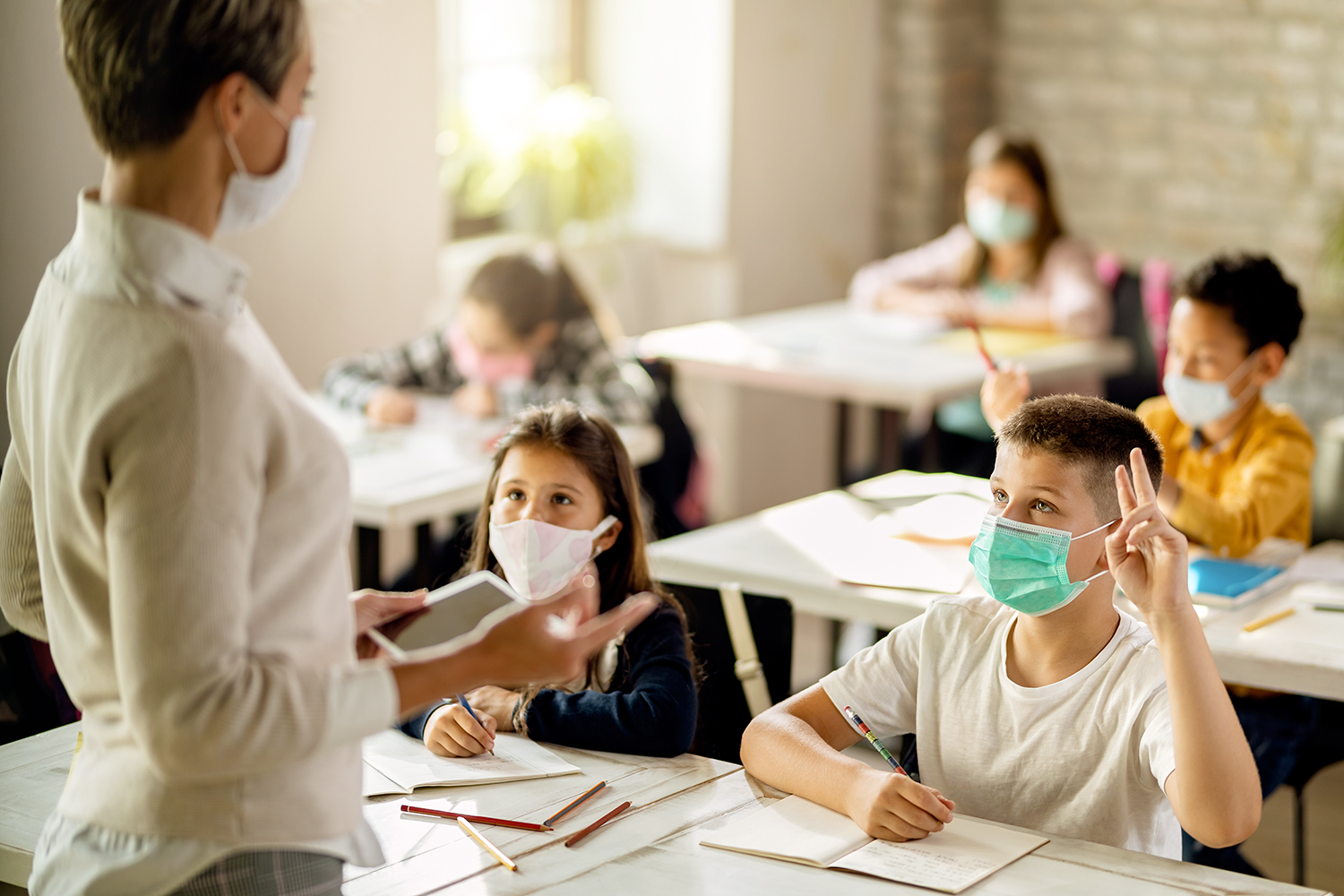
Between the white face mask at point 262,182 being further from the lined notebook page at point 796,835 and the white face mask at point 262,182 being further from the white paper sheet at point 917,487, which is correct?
the white paper sheet at point 917,487

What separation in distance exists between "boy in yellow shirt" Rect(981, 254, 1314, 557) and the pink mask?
4.79ft

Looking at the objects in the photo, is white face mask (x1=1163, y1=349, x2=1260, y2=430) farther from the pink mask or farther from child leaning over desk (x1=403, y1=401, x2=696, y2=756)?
the pink mask

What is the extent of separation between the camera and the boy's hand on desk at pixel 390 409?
3.44 metres

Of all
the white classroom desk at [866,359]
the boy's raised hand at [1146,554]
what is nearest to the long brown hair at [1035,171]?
the white classroom desk at [866,359]

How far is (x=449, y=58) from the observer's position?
15.6 ft

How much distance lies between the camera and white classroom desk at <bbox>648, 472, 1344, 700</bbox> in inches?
82.7

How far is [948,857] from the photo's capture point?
1.49m

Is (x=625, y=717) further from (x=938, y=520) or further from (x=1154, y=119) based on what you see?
(x=1154, y=119)

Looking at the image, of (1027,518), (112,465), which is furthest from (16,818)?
(1027,518)

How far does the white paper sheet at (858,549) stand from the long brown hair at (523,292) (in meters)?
0.93

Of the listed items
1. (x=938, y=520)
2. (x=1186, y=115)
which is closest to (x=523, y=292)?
(x=938, y=520)

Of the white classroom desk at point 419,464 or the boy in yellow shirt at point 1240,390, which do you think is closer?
the boy in yellow shirt at point 1240,390

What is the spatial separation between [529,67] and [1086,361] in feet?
Answer: 6.90

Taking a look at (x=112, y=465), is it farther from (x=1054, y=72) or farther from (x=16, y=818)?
(x=1054, y=72)
